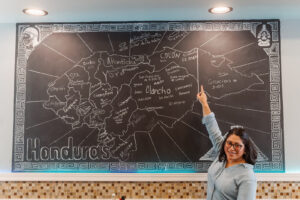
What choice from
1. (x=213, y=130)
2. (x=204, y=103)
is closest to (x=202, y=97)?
(x=204, y=103)

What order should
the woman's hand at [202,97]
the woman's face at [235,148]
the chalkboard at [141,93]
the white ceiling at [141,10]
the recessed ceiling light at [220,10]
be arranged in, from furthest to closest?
1. the chalkboard at [141,93]
2. the woman's hand at [202,97]
3. the recessed ceiling light at [220,10]
4. the white ceiling at [141,10]
5. the woman's face at [235,148]

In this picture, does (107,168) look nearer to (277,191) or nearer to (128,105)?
(128,105)

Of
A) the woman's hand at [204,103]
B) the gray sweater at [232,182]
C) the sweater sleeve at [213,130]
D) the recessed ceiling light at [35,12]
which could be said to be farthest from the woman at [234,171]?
the recessed ceiling light at [35,12]

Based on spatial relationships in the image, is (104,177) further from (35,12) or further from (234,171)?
(35,12)

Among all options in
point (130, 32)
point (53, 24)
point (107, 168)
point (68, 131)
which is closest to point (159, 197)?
point (107, 168)

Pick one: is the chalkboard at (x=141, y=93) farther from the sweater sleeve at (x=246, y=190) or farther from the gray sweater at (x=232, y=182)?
the sweater sleeve at (x=246, y=190)

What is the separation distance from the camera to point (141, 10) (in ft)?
8.48

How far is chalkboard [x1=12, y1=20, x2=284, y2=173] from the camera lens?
274 cm

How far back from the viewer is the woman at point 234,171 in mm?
2066

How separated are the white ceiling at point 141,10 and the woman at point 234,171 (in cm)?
99

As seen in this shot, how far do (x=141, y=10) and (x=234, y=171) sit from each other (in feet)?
4.65

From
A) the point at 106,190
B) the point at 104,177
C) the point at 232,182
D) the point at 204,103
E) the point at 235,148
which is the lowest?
the point at 106,190

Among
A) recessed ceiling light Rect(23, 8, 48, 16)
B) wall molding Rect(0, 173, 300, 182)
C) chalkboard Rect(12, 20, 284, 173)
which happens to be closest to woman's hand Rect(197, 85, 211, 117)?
chalkboard Rect(12, 20, 284, 173)

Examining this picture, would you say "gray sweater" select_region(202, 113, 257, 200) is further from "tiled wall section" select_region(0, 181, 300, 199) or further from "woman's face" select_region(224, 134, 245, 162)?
"tiled wall section" select_region(0, 181, 300, 199)
